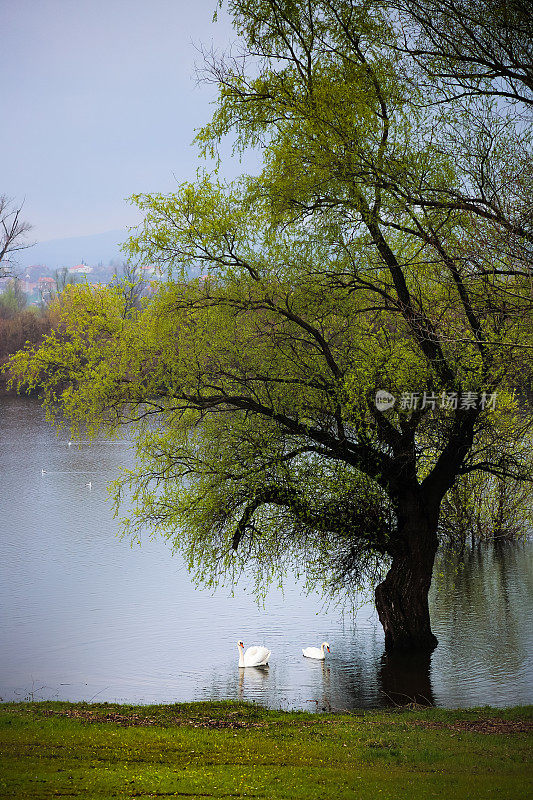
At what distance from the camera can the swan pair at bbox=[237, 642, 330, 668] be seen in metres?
16.6

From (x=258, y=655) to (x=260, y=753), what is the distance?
22.4ft

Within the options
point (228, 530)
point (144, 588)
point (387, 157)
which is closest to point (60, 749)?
point (228, 530)

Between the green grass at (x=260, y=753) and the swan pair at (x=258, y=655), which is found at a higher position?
the green grass at (x=260, y=753)

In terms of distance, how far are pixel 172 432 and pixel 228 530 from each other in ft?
7.79

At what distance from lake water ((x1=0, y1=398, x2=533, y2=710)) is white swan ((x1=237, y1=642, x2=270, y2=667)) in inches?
9.0

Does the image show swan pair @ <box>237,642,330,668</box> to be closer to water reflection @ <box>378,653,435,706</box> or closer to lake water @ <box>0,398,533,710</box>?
lake water @ <box>0,398,533,710</box>

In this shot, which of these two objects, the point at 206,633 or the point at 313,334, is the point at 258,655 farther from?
the point at 313,334

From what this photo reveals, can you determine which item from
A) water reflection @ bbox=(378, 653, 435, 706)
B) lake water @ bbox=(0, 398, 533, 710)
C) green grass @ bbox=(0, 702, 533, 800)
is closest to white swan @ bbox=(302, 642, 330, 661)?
lake water @ bbox=(0, 398, 533, 710)

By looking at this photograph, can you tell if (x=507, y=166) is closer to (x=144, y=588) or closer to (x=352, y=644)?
(x=352, y=644)
